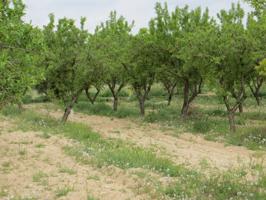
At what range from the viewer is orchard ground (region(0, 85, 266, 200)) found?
38.5ft

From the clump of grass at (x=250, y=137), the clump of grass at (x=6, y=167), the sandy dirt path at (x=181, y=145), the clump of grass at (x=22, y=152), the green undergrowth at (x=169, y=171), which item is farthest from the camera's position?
the clump of grass at (x=250, y=137)

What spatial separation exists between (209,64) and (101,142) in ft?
29.5

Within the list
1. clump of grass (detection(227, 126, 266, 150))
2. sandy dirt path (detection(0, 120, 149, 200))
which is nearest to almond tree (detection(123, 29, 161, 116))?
clump of grass (detection(227, 126, 266, 150))

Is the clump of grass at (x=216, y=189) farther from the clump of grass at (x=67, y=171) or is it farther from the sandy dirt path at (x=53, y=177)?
the clump of grass at (x=67, y=171)

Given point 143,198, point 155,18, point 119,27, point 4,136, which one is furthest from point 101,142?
point 119,27

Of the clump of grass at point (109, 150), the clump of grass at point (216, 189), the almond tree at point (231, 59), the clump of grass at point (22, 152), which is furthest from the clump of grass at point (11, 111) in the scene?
the clump of grass at point (216, 189)

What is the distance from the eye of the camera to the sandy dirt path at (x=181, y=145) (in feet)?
53.2

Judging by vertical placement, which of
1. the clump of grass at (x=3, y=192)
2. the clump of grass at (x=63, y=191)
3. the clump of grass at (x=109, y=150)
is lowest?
the clump of grass at (x=3, y=192)

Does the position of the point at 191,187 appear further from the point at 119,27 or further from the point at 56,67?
the point at 119,27

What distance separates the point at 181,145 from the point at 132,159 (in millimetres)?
5907

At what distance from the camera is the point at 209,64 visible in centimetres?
2411

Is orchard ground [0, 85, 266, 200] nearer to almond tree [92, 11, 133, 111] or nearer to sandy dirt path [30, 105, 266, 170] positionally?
sandy dirt path [30, 105, 266, 170]

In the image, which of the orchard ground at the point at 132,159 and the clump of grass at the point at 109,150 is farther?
the clump of grass at the point at 109,150

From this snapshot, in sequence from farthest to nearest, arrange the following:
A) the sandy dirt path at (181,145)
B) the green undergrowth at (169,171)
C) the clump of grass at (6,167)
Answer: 1. the sandy dirt path at (181,145)
2. the clump of grass at (6,167)
3. the green undergrowth at (169,171)
